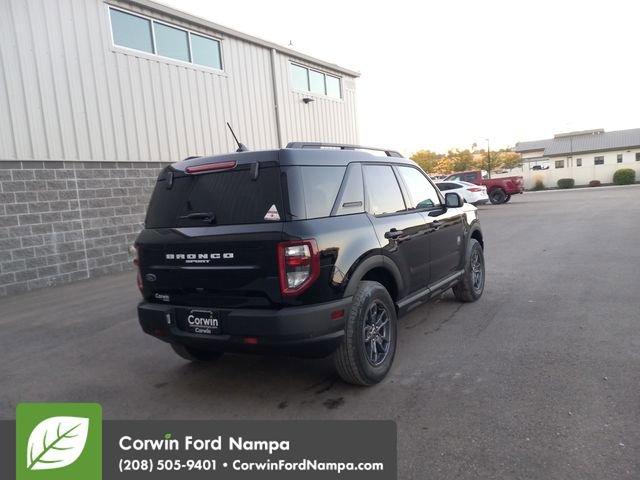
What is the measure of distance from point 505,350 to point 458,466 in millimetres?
1977

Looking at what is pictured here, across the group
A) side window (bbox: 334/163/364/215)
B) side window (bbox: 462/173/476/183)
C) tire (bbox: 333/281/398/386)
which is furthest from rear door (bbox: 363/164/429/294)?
side window (bbox: 462/173/476/183)

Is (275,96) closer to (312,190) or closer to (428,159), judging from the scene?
(312,190)

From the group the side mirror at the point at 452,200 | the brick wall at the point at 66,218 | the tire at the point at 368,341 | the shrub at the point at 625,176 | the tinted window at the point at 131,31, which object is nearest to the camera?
the tire at the point at 368,341

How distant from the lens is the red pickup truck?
2517cm

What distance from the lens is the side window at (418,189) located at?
5004 millimetres

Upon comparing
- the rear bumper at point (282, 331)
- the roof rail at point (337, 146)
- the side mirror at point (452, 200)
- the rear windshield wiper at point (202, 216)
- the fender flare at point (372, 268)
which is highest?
the roof rail at point (337, 146)

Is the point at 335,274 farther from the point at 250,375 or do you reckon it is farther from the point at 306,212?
the point at 250,375

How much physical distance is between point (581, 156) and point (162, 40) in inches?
2273

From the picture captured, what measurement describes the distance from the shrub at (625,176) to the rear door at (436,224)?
43952mm

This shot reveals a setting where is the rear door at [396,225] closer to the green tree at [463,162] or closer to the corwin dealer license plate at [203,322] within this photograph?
the corwin dealer license plate at [203,322]

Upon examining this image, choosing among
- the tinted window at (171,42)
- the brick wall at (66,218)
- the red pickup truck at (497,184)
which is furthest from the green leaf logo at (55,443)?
the red pickup truck at (497,184)

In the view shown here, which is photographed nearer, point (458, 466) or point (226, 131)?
point (458, 466)

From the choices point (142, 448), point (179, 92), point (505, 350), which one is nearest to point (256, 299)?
point (142, 448)

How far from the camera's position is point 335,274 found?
3502 mm
